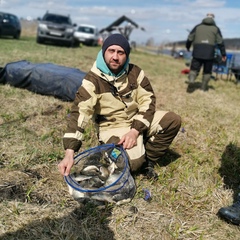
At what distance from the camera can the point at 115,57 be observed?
2633 millimetres

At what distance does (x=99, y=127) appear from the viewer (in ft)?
9.95

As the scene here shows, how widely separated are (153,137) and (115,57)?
89 cm

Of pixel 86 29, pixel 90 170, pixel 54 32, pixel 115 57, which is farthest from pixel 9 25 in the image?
pixel 90 170

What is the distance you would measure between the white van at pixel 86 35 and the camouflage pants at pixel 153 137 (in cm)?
1994

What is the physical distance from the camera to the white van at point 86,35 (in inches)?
870

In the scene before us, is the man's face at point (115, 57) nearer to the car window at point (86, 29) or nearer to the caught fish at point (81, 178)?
the caught fish at point (81, 178)

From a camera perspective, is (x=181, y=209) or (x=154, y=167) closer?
(x=181, y=209)

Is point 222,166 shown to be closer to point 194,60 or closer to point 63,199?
point 63,199

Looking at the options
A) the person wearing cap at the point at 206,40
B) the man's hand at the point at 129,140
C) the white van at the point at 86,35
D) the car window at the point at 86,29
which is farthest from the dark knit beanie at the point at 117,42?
the car window at the point at 86,29

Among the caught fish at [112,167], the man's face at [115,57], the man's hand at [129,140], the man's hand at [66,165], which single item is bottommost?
the caught fish at [112,167]

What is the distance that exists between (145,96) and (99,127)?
531 millimetres

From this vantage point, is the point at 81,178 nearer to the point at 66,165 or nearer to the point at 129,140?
the point at 66,165

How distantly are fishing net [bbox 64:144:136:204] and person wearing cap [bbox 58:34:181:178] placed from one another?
0.43 ft

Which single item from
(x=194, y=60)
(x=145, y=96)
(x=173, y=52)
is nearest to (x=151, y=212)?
(x=145, y=96)
